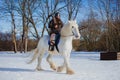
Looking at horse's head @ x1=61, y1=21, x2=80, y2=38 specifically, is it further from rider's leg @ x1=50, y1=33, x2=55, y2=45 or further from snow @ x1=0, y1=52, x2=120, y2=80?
snow @ x1=0, y1=52, x2=120, y2=80

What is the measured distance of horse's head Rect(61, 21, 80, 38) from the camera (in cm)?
865

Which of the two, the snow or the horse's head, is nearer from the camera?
the snow

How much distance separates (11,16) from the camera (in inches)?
1334

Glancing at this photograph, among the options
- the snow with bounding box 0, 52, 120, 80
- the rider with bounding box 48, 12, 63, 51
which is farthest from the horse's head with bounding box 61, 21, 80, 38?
the snow with bounding box 0, 52, 120, 80

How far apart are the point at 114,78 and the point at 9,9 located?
2697 centimetres

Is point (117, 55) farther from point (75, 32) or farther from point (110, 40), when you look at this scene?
point (110, 40)

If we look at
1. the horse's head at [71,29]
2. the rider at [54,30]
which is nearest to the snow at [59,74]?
the rider at [54,30]

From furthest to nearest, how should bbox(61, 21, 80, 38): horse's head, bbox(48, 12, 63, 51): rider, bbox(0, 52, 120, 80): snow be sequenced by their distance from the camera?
bbox(48, 12, 63, 51): rider → bbox(61, 21, 80, 38): horse's head → bbox(0, 52, 120, 80): snow

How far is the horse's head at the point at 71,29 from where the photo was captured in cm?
865

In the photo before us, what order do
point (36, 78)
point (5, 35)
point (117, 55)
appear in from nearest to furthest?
point (36, 78) → point (117, 55) → point (5, 35)

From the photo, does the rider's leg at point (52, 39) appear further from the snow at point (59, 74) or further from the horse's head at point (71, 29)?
the snow at point (59, 74)

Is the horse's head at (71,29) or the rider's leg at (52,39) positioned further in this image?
the rider's leg at (52,39)

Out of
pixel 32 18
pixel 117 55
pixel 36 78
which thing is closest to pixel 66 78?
pixel 36 78

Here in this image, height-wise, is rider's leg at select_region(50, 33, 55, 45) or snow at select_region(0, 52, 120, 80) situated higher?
rider's leg at select_region(50, 33, 55, 45)
